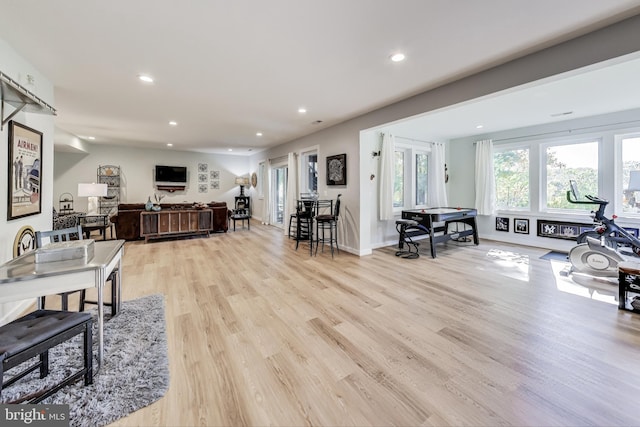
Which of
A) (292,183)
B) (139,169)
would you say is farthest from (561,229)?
(139,169)

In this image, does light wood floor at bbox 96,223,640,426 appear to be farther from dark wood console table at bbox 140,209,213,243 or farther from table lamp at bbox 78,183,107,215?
table lamp at bbox 78,183,107,215

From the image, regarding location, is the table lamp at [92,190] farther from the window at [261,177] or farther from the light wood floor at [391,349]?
the window at [261,177]

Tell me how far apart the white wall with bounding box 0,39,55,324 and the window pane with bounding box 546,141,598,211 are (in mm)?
8234

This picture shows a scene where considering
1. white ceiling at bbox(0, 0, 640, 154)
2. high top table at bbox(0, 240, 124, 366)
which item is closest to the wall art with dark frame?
white ceiling at bbox(0, 0, 640, 154)

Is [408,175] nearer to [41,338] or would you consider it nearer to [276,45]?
[276,45]

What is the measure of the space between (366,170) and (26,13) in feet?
14.3

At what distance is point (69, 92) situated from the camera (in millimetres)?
3566

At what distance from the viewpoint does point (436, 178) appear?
6.38 m

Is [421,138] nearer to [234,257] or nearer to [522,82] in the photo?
[522,82]

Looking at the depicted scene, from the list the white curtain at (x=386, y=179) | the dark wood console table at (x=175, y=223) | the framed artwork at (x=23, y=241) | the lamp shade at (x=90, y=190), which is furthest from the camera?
the dark wood console table at (x=175, y=223)

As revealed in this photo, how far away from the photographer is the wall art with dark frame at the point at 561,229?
4.93 m

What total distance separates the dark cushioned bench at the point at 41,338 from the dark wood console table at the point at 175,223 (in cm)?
479

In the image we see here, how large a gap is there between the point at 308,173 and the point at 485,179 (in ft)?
14.0

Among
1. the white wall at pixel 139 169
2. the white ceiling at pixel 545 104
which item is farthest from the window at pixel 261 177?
the white ceiling at pixel 545 104
